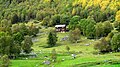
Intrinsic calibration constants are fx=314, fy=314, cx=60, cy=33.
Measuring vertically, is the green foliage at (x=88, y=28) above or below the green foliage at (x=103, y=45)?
above

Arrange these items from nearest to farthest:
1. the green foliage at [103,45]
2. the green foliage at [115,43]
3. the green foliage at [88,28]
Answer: the green foliage at [115,43], the green foliage at [103,45], the green foliage at [88,28]

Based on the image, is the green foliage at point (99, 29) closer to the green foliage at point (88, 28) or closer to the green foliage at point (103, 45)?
the green foliage at point (88, 28)

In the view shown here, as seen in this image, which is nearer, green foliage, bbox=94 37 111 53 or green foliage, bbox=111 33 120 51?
green foliage, bbox=111 33 120 51

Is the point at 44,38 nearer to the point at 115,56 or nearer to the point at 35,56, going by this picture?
the point at 35,56

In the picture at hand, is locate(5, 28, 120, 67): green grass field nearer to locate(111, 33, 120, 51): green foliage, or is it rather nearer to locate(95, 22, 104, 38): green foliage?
locate(111, 33, 120, 51): green foliage

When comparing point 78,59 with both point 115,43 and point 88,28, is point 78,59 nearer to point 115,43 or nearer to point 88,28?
point 115,43

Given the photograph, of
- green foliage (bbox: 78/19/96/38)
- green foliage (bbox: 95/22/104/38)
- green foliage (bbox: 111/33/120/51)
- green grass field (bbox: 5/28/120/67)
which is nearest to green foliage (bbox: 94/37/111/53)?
green grass field (bbox: 5/28/120/67)

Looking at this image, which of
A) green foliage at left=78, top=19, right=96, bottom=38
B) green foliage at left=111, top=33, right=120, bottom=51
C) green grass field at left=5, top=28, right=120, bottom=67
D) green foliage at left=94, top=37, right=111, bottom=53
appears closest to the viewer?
green grass field at left=5, top=28, right=120, bottom=67

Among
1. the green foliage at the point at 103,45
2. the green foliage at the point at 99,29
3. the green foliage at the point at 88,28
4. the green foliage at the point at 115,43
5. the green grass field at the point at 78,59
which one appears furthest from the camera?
the green foliage at the point at 88,28

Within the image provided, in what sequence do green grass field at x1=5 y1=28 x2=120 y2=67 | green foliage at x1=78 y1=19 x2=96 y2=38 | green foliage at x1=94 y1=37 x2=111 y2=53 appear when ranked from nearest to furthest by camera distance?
green grass field at x1=5 y1=28 x2=120 y2=67, green foliage at x1=94 y1=37 x2=111 y2=53, green foliage at x1=78 y1=19 x2=96 y2=38

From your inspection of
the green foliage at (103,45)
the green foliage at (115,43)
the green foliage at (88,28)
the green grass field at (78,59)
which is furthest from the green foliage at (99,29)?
the green foliage at (115,43)

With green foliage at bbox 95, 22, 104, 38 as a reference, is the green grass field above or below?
below
